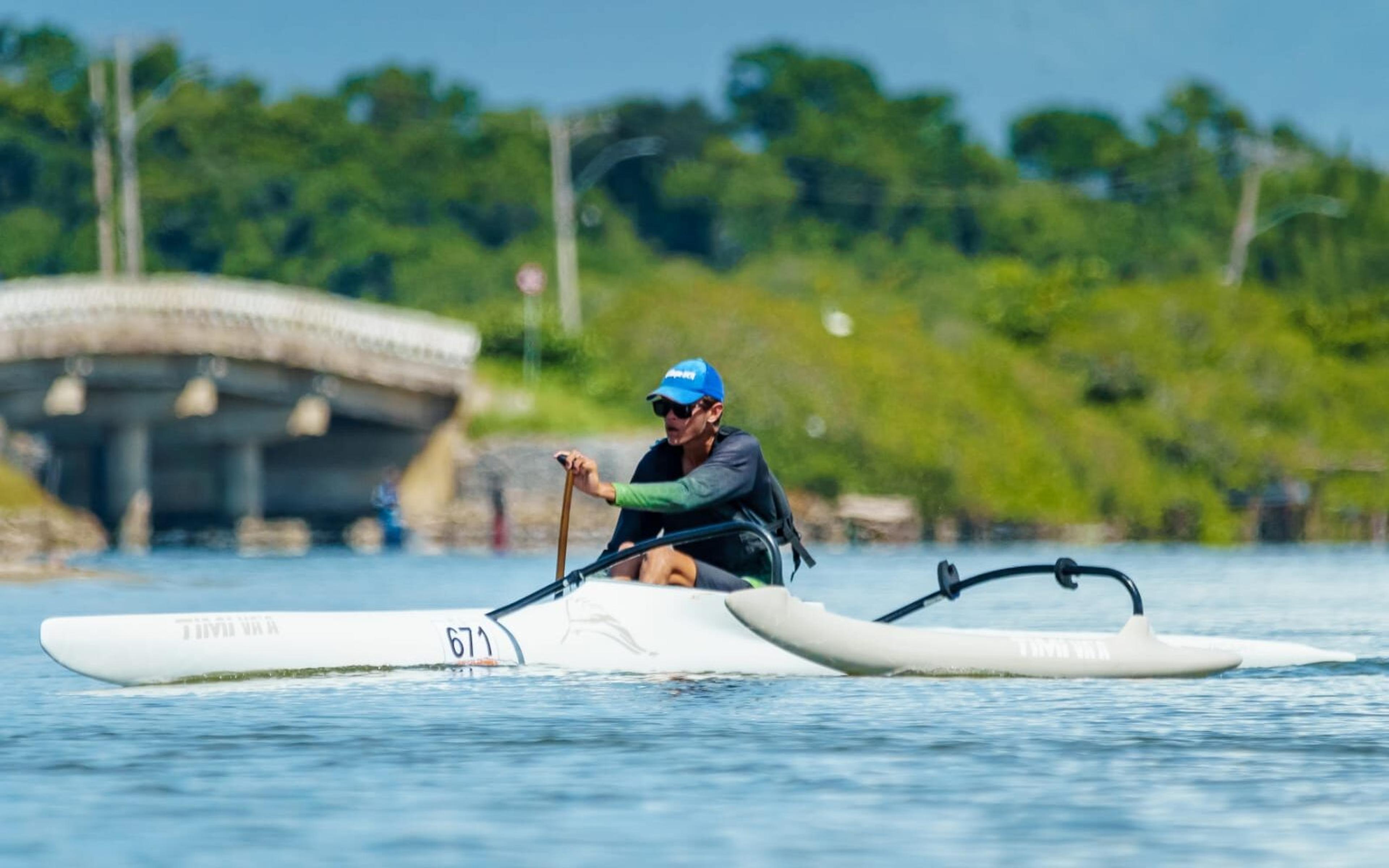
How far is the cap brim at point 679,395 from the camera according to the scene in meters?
12.1

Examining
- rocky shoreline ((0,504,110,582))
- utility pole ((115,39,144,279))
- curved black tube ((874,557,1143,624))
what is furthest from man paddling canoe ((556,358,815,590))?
utility pole ((115,39,144,279))

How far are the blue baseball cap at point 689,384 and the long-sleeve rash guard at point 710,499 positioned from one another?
0.80 ft

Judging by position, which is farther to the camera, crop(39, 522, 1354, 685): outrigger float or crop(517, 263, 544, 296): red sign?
crop(517, 263, 544, 296): red sign

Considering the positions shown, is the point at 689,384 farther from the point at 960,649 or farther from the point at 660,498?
the point at 960,649

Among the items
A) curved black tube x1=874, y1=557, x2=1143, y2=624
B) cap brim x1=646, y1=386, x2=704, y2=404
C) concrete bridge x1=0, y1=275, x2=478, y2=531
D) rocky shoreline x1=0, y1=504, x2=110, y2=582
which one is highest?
concrete bridge x1=0, y1=275, x2=478, y2=531

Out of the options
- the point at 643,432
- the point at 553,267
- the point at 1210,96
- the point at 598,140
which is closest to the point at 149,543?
the point at 643,432

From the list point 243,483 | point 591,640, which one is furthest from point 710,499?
point 243,483

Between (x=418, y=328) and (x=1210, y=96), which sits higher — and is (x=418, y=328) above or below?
below

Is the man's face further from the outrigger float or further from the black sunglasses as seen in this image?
the outrigger float

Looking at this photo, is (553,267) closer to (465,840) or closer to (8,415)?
(8,415)

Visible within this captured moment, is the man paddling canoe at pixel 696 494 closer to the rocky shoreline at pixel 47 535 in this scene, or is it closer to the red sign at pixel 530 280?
the rocky shoreline at pixel 47 535

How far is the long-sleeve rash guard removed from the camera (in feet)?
39.8

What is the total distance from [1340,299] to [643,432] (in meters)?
42.7

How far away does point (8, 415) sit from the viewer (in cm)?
4619
